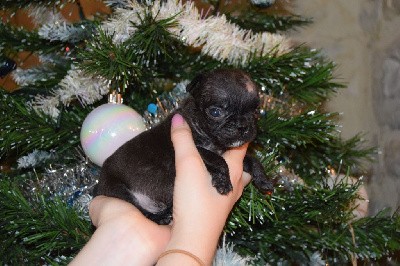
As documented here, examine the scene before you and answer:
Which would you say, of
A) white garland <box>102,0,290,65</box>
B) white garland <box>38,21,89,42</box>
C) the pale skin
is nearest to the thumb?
the pale skin

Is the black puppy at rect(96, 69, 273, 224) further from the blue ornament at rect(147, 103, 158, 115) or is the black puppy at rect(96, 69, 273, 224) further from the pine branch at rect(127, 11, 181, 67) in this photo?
the blue ornament at rect(147, 103, 158, 115)

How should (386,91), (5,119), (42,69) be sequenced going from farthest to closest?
(386,91) < (42,69) < (5,119)

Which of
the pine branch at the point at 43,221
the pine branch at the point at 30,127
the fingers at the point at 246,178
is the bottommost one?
the pine branch at the point at 43,221

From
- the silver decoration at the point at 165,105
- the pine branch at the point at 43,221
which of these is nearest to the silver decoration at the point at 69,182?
the pine branch at the point at 43,221

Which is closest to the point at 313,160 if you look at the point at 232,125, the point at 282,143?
the point at 282,143

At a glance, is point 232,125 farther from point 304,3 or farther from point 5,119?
point 304,3

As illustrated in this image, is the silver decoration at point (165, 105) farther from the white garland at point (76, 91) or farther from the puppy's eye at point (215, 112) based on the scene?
the puppy's eye at point (215, 112)

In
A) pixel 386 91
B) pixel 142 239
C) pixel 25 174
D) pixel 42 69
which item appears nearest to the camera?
pixel 142 239
